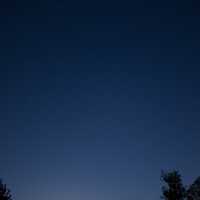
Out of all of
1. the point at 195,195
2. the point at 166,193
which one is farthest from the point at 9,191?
the point at 195,195

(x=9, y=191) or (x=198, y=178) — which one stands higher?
(x=198, y=178)

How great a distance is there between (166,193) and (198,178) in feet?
16.3

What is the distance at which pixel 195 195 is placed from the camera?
42094 mm

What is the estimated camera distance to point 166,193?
42438 millimetres

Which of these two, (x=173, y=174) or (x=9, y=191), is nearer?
(x=9, y=191)

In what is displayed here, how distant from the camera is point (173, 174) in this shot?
43.1 metres

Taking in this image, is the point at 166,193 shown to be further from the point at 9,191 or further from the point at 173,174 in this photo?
the point at 9,191

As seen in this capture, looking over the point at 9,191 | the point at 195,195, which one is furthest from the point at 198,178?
the point at 9,191

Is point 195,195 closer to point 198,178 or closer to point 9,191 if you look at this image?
point 198,178

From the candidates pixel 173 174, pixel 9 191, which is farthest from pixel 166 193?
pixel 9 191

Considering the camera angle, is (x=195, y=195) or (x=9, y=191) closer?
(x=9, y=191)

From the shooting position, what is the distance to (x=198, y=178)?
143ft

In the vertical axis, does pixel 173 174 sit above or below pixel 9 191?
above

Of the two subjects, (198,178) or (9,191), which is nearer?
(9,191)
